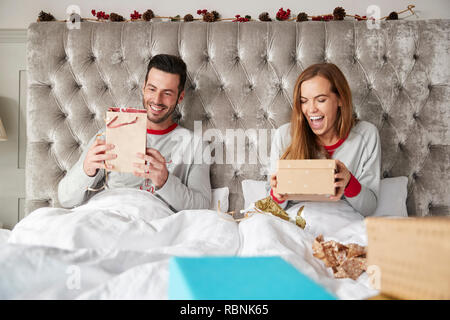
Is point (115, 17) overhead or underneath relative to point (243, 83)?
overhead

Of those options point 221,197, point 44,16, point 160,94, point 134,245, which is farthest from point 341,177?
point 44,16

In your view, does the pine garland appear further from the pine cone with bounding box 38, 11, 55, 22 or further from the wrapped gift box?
the wrapped gift box

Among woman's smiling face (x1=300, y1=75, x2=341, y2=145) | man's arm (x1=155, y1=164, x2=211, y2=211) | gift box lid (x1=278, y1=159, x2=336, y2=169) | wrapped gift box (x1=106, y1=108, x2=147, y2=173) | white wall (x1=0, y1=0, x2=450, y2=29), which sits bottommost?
man's arm (x1=155, y1=164, x2=211, y2=211)

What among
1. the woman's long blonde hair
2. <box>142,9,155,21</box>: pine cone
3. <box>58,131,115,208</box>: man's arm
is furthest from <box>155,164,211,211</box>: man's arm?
<box>142,9,155,21</box>: pine cone

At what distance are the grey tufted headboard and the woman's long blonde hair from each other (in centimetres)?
20

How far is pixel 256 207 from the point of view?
1212 millimetres

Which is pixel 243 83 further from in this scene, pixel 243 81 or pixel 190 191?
pixel 190 191

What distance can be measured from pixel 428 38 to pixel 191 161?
4.08 feet

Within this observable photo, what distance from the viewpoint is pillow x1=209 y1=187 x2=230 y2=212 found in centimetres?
149

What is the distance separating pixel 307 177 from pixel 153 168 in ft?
1.81

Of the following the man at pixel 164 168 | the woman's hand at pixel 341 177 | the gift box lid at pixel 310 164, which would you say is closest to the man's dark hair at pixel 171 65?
the man at pixel 164 168

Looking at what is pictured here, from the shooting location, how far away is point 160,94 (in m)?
1.42
